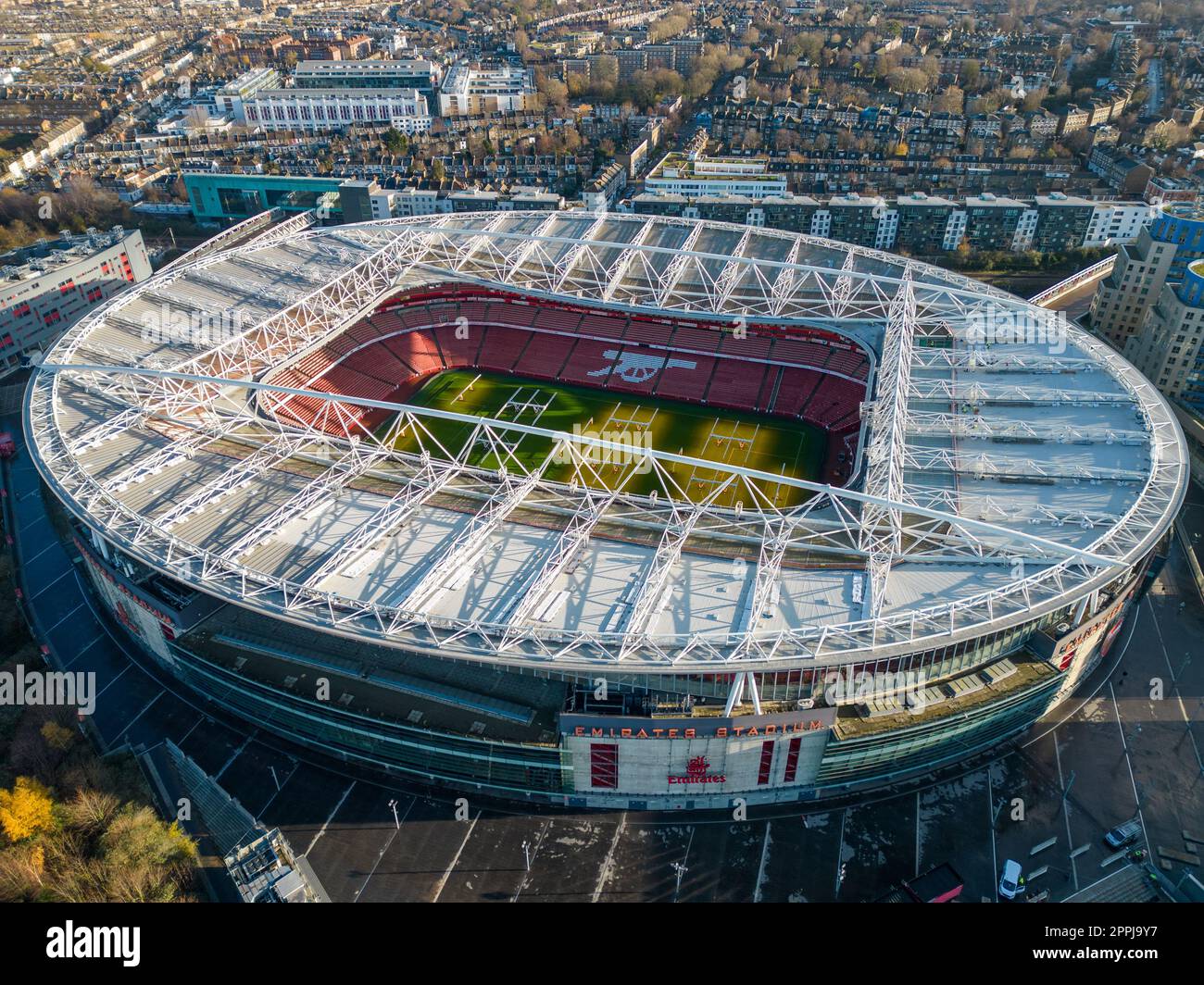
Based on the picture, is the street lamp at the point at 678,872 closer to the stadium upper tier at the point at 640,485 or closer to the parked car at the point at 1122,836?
the stadium upper tier at the point at 640,485

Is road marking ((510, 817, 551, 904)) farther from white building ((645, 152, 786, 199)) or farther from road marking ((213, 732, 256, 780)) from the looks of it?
white building ((645, 152, 786, 199))

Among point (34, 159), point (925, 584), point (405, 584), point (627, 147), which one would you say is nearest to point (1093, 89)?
point (627, 147)

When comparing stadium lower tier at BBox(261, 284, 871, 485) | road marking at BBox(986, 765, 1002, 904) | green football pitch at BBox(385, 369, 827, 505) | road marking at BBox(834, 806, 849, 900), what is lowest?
road marking at BBox(834, 806, 849, 900)

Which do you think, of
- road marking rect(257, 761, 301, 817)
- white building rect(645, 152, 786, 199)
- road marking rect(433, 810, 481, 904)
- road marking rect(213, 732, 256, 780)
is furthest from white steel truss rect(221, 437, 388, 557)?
white building rect(645, 152, 786, 199)

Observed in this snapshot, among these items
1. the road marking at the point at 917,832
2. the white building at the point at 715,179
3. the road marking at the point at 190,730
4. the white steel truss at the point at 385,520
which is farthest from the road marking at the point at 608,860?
the white building at the point at 715,179

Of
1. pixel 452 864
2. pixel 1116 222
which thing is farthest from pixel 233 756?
pixel 1116 222

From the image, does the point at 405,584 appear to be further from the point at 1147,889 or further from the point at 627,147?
the point at 627,147

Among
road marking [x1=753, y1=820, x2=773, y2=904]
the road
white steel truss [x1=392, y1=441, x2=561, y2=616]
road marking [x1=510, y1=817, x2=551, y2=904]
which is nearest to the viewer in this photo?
road marking [x1=510, y1=817, x2=551, y2=904]
